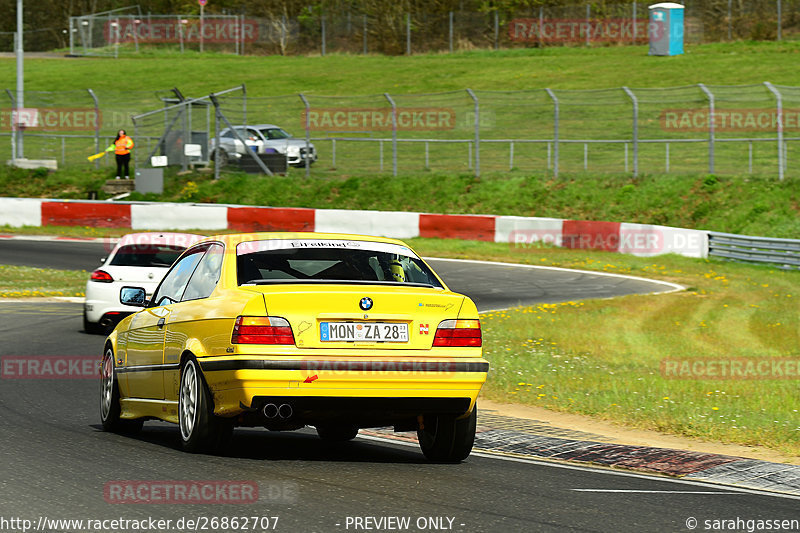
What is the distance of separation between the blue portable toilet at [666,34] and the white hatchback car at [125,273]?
40.9m

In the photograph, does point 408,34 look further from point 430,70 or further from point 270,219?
point 270,219

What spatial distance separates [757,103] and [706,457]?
111ft

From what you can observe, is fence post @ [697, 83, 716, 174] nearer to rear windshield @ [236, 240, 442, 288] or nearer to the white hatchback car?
the white hatchback car

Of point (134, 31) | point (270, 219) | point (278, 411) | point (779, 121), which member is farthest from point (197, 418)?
point (134, 31)

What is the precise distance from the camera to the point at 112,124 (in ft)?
136

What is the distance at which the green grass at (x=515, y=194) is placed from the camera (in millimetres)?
28938

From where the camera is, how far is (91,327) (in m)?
15.5

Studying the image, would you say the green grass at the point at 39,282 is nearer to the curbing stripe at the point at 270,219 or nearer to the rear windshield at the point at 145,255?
the rear windshield at the point at 145,255

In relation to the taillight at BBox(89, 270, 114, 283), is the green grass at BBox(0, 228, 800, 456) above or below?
below

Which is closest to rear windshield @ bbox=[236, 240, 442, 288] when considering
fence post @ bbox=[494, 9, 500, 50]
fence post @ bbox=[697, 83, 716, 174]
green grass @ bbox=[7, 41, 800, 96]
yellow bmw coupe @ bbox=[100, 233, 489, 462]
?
yellow bmw coupe @ bbox=[100, 233, 489, 462]

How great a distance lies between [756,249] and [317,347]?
66.0 ft

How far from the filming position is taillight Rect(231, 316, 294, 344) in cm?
702

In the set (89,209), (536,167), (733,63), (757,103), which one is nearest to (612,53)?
(733,63)

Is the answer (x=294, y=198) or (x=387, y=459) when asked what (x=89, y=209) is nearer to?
(x=294, y=198)
